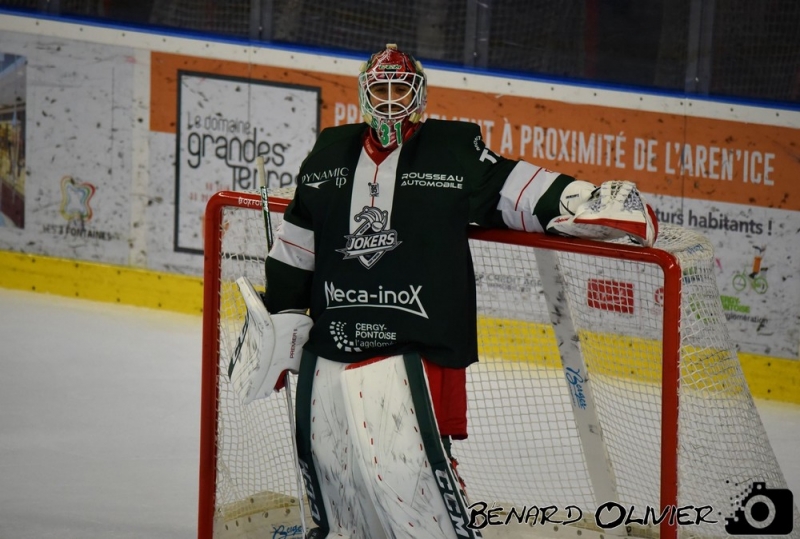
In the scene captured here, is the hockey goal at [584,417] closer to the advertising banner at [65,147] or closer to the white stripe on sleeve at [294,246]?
the white stripe on sleeve at [294,246]

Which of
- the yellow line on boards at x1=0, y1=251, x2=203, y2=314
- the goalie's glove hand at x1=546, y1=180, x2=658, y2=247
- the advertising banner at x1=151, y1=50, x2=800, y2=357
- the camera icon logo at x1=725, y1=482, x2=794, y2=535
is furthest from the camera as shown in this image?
the yellow line on boards at x1=0, y1=251, x2=203, y2=314

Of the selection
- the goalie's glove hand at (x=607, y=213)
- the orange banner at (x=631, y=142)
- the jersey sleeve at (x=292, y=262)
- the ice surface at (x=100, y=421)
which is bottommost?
the ice surface at (x=100, y=421)

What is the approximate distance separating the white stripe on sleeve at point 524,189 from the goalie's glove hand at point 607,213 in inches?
2.3

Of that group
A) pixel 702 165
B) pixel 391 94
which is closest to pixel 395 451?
pixel 391 94

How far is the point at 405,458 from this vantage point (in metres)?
3.10

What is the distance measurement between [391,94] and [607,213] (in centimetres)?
58

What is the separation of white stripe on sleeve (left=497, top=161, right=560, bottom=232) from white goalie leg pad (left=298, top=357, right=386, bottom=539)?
0.54m

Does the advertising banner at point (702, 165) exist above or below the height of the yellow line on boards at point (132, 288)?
above

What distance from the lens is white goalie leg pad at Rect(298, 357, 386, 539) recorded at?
10.5 ft

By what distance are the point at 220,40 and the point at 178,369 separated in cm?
155

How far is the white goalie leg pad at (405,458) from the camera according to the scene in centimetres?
310

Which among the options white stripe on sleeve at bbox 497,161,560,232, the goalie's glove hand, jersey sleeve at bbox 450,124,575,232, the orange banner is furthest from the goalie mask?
the orange banner

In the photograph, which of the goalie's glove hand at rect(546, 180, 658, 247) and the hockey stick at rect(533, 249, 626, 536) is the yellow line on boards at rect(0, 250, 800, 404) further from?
the goalie's glove hand at rect(546, 180, 658, 247)

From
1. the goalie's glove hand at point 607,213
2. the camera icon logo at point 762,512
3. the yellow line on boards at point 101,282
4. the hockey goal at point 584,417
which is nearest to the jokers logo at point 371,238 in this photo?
the hockey goal at point 584,417
